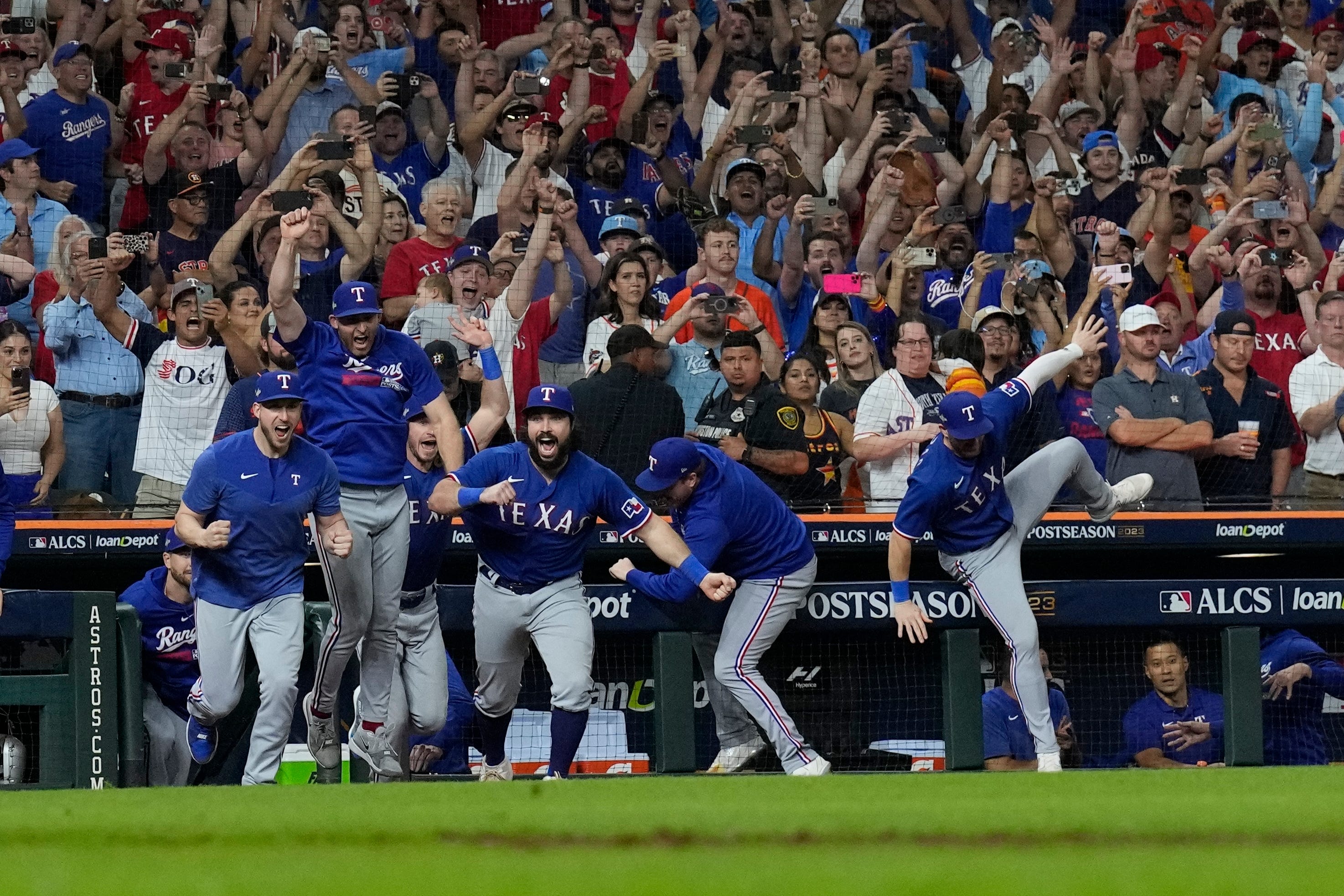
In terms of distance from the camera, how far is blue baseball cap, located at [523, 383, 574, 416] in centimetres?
696

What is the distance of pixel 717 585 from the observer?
22.5 ft

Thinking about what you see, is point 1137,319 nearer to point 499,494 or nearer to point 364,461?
point 499,494

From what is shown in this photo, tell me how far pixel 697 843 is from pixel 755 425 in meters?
4.51

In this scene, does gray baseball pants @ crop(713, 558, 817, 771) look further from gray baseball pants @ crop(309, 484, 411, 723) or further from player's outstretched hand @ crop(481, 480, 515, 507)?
gray baseball pants @ crop(309, 484, 411, 723)

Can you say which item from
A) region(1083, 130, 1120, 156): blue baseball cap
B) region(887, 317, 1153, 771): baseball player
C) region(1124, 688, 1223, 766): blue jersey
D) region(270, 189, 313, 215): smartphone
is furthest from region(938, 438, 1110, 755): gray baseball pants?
region(1083, 130, 1120, 156): blue baseball cap

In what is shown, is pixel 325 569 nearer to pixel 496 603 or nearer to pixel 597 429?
pixel 496 603

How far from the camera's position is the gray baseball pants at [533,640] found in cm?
699

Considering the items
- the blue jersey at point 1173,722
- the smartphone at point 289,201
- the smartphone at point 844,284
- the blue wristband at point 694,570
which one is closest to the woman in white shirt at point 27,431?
the smartphone at point 289,201

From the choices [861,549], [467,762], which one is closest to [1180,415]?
[861,549]

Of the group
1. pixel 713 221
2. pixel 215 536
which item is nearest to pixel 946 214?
pixel 713 221

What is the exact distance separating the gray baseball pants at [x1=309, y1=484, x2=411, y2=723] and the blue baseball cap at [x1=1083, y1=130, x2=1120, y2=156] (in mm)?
5552

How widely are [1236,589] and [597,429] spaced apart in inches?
121

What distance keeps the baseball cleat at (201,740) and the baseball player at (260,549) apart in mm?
371

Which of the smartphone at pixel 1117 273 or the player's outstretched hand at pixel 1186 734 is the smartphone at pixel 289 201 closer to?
the smartphone at pixel 1117 273
